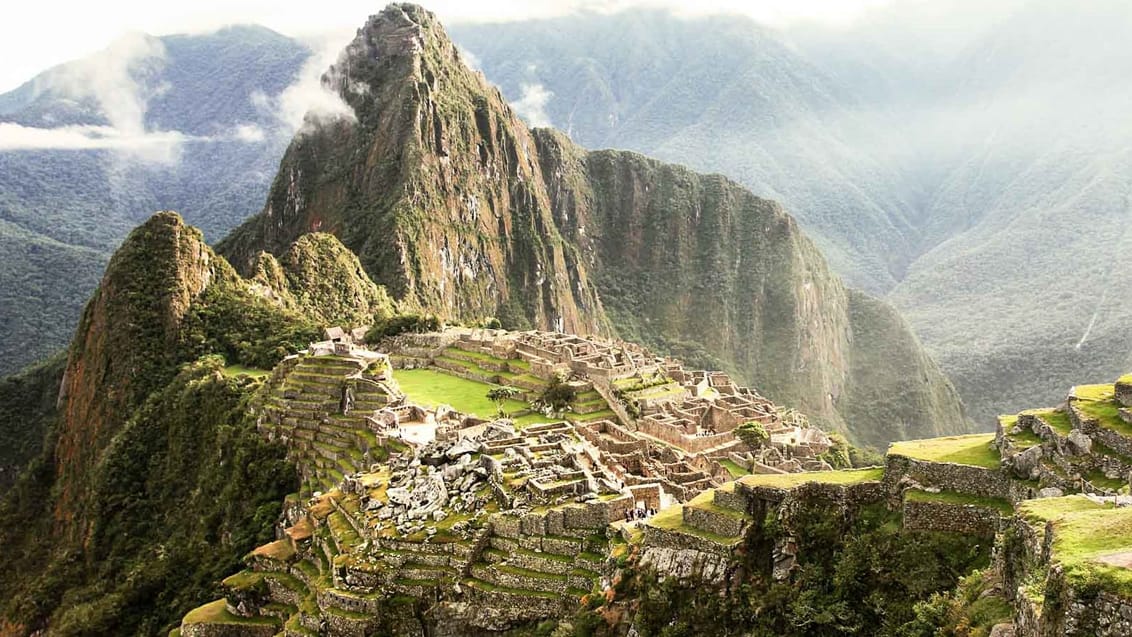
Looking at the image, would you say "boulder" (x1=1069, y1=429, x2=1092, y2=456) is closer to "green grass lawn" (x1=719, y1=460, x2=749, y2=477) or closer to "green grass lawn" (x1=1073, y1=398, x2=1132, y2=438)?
"green grass lawn" (x1=1073, y1=398, x2=1132, y2=438)

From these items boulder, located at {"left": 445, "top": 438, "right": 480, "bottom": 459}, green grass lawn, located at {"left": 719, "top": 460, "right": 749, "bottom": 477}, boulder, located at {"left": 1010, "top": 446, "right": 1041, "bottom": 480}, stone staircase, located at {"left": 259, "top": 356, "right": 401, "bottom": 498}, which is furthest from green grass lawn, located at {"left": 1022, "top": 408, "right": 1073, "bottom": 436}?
stone staircase, located at {"left": 259, "top": 356, "right": 401, "bottom": 498}

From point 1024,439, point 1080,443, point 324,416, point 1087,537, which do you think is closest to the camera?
point 1087,537

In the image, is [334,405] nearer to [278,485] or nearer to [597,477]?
[278,485]

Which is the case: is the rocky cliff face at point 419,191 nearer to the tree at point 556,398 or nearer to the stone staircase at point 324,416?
the tree at point 556,398

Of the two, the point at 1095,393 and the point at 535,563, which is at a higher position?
the point at 1095,393

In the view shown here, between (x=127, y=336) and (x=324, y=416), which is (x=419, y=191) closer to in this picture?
(x=127, y=336)

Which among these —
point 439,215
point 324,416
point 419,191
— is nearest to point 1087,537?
point 324,416

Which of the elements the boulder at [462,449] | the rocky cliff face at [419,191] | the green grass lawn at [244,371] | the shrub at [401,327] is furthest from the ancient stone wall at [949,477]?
the rocky cliff face at [419,191]
